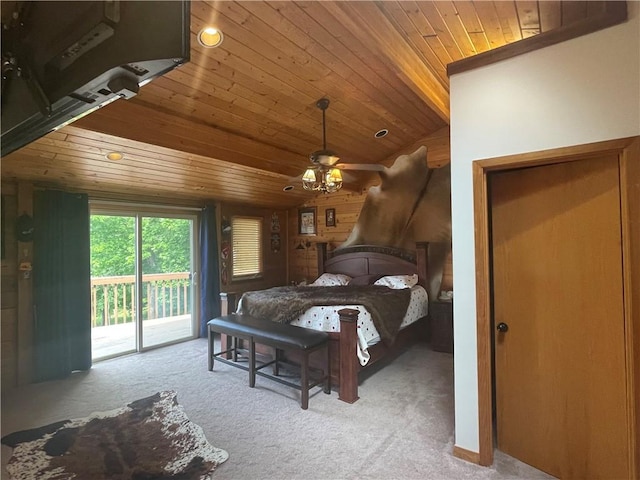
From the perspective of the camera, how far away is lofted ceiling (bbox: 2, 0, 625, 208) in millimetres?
2266

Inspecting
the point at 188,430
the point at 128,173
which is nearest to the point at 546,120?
the point at 188,430

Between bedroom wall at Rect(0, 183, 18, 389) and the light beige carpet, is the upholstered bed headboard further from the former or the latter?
bedroom wall at Rect(0, 183, 18, 389)

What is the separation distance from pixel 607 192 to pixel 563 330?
0.82 metres

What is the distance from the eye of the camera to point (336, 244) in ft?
19.6

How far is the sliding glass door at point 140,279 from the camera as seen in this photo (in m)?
4.49

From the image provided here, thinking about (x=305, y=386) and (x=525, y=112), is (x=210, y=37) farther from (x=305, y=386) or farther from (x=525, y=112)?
(x=305, y=386)

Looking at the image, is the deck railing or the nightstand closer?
the nightstand

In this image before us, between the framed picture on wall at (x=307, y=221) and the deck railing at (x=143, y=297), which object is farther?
the framed picture on wall at (x=307, y=221)

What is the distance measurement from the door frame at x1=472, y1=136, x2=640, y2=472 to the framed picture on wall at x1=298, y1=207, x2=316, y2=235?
4.21 metres

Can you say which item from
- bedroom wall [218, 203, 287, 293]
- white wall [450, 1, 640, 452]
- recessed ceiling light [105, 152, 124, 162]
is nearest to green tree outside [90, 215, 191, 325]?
bedroom wall [218, 203, 287, 293]

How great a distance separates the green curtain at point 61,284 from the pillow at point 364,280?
3585mm

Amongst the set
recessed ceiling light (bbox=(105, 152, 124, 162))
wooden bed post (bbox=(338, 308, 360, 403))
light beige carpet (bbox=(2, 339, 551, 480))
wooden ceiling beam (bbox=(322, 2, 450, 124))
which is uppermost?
wooden ceiling beam (bbox=(322, 2, 450, 124))

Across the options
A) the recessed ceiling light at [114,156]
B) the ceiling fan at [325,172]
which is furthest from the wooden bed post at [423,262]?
the recessed ceiling light at [114,156]

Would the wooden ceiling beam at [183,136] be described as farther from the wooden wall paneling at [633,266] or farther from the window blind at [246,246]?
the wooden wall paneling at [633,266]
